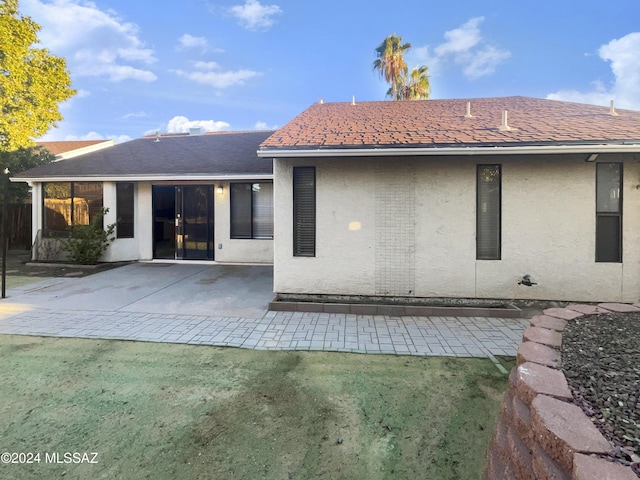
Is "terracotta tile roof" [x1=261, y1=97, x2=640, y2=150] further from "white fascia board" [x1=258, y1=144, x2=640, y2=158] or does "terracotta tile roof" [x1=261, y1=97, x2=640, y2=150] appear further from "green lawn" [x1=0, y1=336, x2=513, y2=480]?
"green lawn" [x1=0, y1=336, x2=513, y2=480]

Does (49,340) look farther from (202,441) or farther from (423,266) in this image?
(423,266)

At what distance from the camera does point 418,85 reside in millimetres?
18984

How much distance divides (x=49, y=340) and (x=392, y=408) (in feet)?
15.0

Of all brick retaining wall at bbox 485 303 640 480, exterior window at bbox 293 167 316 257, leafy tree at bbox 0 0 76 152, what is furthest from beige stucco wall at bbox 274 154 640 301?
leafy tree at bbox 0 0 76 152

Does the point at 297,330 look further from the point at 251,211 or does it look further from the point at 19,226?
the point at 19,226

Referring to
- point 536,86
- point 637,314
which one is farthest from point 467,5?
point 637,314

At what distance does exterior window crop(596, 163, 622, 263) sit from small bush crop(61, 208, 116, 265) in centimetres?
1201

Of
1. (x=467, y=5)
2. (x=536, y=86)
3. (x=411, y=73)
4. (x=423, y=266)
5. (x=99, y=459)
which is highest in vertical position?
(x=411, y=73)

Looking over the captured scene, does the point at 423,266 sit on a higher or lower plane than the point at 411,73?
lower

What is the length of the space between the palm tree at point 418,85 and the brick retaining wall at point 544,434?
63.8ft

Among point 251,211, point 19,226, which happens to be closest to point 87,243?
point 251,211

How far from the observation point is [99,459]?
218 centimetres

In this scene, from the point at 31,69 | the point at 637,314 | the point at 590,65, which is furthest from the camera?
the point at 590,65

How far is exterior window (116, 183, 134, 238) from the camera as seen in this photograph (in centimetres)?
996
